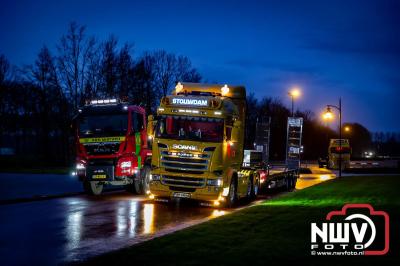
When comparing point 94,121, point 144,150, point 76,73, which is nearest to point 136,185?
point 144,150

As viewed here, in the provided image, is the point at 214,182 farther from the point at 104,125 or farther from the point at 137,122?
the point at 104,125

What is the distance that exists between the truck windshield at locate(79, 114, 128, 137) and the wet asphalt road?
2.73 m

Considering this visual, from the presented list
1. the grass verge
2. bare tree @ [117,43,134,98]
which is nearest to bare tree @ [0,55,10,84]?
bare tree @ [117,43,134,98]

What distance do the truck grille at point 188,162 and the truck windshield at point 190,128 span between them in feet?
1.93

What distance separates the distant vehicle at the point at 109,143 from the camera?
22.8 m

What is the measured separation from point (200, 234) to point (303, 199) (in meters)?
10.1

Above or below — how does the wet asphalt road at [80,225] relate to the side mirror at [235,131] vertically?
below

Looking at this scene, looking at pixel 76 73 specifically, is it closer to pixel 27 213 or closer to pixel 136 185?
pixel 136 185

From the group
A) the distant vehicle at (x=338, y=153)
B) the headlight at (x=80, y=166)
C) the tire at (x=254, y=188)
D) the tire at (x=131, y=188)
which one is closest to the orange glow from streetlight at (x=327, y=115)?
the distant vehicle at (x=338, y=153)

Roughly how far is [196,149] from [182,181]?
1.19 m

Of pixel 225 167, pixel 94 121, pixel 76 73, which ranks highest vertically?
pixel 76 73

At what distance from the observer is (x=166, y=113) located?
19219mm

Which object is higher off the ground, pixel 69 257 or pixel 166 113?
pixel 166 113

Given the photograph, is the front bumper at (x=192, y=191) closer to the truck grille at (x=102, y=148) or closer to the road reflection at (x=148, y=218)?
the road reflection at (x=148, y=218)
